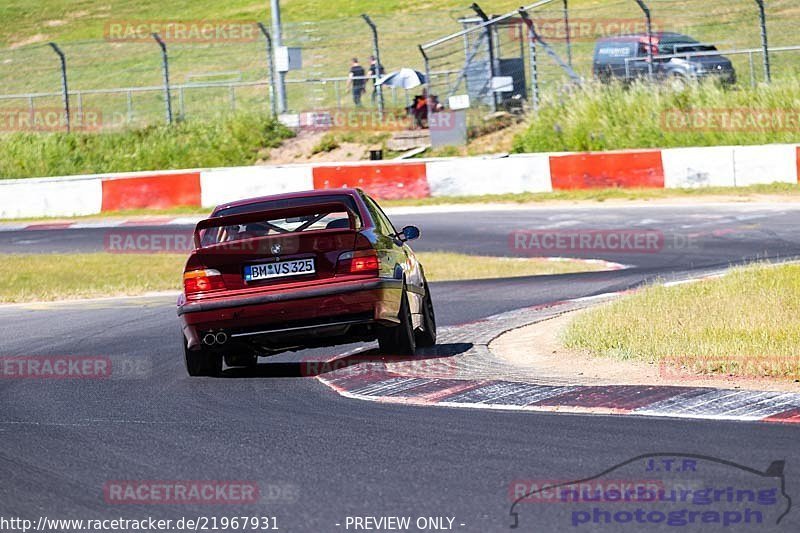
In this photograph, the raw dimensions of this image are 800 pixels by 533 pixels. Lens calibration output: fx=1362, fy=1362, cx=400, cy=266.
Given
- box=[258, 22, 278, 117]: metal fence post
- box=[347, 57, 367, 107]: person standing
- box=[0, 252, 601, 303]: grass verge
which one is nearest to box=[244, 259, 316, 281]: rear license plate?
box=[0, 252, 601, 303]: grass verge

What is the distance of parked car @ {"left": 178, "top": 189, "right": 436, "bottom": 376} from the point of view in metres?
9.30

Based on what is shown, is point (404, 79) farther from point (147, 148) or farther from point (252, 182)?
point (147, 148)

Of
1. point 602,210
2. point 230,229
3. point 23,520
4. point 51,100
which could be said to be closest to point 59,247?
point 602,210

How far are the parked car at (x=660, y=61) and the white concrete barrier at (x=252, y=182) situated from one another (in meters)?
7.80

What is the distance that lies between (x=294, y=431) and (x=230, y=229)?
3.00 m

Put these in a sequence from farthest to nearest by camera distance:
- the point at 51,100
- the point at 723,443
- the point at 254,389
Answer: the point at 51,100 < the point at 254,389 < the point at 723,443

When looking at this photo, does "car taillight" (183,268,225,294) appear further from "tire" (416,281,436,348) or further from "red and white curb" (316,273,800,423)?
"tire" (416,281,436,348)

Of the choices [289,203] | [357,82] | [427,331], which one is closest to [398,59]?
[357,82]

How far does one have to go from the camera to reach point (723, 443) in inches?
248

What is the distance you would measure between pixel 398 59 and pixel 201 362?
118ft

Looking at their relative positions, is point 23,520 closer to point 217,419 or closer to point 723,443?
point 217,419

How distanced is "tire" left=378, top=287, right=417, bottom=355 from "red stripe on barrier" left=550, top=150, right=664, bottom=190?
584 inches

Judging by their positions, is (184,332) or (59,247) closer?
(184,332)

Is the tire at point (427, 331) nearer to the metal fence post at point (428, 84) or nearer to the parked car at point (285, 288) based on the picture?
the parked car at point (285, 288)
